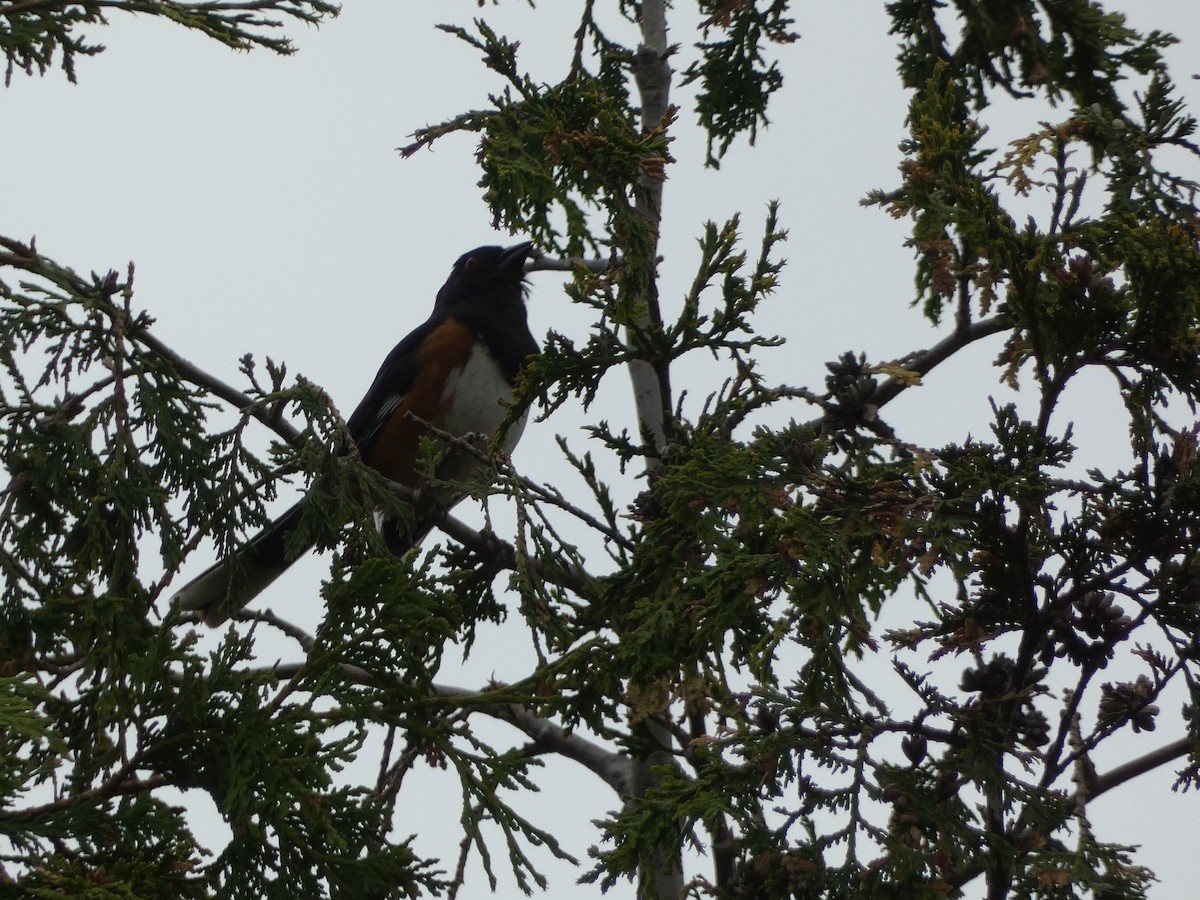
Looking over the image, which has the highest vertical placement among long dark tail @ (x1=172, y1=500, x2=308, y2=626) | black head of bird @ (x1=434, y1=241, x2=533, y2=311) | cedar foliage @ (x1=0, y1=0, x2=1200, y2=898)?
black head of bird @ (x1=434, y1=241, x2=533, y2=311)

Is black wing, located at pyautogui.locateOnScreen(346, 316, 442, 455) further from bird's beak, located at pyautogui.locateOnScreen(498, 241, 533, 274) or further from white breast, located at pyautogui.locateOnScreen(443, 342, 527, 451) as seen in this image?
bird's beak, located at pyautogui.locateOnScreen(498, 241, 533, 274)

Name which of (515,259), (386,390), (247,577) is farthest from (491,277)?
(247,577)

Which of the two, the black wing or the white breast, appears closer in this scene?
the white breast

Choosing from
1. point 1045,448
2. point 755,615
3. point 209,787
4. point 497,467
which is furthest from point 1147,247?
point 209,787

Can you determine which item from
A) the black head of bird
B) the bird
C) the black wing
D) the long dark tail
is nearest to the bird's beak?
the black head of bird

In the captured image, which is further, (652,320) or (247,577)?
(247,577)

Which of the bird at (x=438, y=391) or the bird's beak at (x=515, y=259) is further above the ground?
the bird's beak at (x=515, y=259)

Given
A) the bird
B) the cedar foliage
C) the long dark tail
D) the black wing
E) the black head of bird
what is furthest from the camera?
the black head of bird

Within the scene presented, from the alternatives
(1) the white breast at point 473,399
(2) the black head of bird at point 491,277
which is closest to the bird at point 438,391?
(1) the white breast at point 473,399

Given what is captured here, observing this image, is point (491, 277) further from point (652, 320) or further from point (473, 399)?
point (652, 320)

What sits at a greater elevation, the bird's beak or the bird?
the bird's beak

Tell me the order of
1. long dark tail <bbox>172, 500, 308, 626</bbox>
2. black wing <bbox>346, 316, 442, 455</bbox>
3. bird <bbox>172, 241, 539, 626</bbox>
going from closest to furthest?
long dark tail <bbox>172, 500, 308, 626</bbox>, bird <bbox>172, 241, 539, 626</bbox>, black wing <bbox>346, 316, 442, 455</bbox>

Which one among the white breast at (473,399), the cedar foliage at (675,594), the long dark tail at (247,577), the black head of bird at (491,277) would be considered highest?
the black head of bird at (491,277)

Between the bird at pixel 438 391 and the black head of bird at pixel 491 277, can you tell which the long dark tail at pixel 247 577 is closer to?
the bird at pixel 438 391
